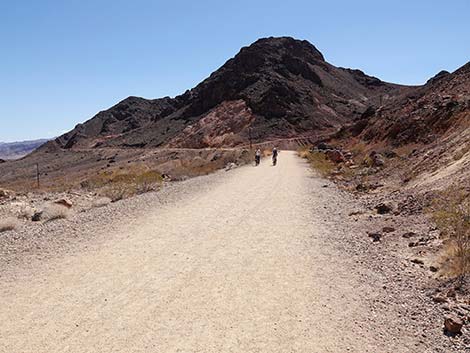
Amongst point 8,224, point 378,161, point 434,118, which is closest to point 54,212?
point 8,224

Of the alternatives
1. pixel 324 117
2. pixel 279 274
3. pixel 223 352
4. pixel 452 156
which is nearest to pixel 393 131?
pixel 452 156

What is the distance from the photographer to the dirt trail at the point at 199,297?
16.8 ft

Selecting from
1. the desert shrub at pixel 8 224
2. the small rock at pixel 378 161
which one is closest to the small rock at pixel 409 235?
the desert shrub at pixel 8 224

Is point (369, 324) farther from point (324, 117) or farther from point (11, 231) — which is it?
point (324, 117)

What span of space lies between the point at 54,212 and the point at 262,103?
76.7 m

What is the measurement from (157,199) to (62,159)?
9743 centimetres

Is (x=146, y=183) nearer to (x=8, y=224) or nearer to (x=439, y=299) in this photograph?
(x=8, y=224)

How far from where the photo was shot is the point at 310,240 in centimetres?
979

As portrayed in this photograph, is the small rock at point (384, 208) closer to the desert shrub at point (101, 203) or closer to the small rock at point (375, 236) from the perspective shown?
the small rock at point (375, 236)

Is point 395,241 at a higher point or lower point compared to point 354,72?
lower

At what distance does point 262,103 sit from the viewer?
87375 millimetres

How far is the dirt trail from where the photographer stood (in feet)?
16.8

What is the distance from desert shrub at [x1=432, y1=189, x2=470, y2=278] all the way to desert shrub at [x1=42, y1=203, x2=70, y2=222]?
383 inches

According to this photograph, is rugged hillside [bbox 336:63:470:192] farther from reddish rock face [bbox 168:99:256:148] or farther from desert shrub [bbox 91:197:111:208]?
reddish rock face [bbox 168:99:256:148]
